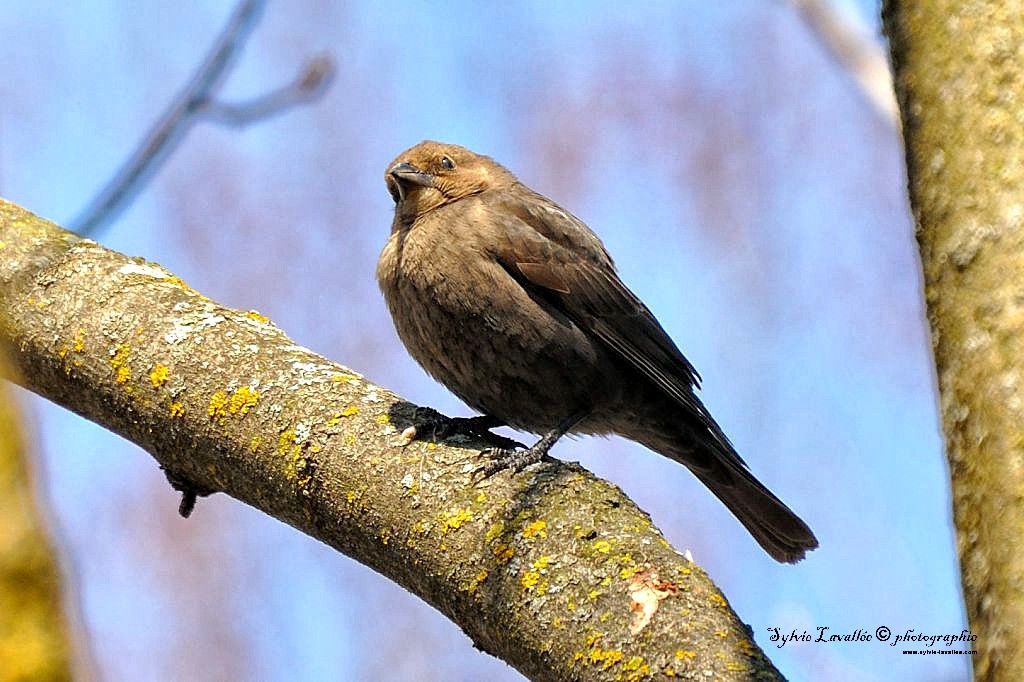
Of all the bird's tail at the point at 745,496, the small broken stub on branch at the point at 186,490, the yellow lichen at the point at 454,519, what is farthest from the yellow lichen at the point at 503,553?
the bird's tail at the point at 745,496

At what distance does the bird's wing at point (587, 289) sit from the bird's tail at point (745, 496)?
2.8 inches

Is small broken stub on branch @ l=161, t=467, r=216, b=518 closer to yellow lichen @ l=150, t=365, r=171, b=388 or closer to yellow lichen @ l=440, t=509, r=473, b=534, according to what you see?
yellow lichen @ l=150, t=365, r=171, b=388

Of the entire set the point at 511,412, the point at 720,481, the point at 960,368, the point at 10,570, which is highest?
the point at 720,481

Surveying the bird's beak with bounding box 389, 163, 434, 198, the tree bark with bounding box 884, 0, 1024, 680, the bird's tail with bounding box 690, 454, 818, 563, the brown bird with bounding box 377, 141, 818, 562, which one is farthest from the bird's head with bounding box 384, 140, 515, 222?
the tree bark with bounding box 884, 0, 1024, 680

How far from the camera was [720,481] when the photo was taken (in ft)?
16.6

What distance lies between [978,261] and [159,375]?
236cm

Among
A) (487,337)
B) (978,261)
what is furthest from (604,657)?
(487,337)

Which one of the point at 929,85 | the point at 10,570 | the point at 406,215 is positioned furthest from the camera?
the point at 406,215

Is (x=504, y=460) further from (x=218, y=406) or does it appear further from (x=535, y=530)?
(x=218, y=406)

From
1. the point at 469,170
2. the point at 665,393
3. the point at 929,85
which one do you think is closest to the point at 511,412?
the point at 665,393

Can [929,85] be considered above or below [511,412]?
below

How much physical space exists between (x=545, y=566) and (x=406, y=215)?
283 cm

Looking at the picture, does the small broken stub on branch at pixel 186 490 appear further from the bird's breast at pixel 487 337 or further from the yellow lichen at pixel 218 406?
the bird's breast at pixel 487 337

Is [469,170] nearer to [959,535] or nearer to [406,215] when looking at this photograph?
[406,215]
